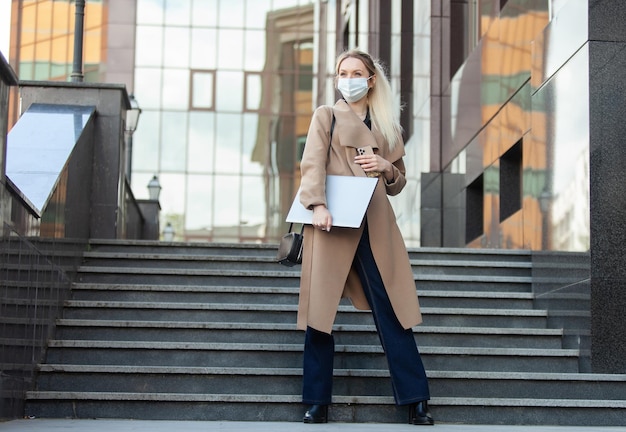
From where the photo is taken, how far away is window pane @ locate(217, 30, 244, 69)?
38.9 m

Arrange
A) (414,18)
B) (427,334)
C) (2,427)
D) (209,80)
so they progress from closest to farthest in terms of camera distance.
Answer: (2,427) < (427,334) < (414,18) < (209,80)

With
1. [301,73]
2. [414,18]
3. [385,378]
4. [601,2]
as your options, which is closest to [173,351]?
[385,378]

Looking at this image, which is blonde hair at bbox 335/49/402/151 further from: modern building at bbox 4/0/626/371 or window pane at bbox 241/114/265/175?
window pane at bbox 241/114/265/175

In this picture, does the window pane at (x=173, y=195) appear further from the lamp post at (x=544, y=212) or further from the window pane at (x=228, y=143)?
the lamp post at (x=544, y=212)

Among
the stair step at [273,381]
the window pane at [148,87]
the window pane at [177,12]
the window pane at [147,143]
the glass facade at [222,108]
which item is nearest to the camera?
the stair step at [273,381]

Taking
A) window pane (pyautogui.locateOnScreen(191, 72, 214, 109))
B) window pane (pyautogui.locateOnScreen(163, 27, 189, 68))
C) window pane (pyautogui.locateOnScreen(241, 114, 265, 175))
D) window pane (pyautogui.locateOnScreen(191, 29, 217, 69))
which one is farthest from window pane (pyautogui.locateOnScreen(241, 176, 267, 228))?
window pane (pyautogui.locateOnScreen(163, 27, 189, 68))

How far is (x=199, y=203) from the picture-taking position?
3819 centimetres

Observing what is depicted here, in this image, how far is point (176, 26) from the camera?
129ft

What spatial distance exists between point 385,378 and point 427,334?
36.7 inches

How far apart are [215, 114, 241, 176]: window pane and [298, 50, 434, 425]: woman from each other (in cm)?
3149

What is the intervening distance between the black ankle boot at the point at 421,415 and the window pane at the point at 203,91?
107 feet

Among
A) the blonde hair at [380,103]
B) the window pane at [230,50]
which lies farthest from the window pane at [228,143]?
the blonde hair at [380,103]

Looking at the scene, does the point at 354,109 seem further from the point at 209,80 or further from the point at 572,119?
the point at 209,80

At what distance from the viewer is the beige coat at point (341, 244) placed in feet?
22.0
